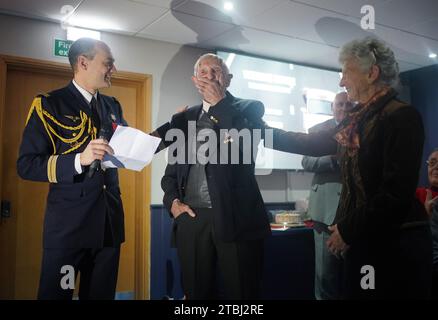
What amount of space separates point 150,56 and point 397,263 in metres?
1.75

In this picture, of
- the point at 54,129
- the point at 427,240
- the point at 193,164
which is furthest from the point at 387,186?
the point at 54,129

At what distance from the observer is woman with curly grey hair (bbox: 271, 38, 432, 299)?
3.05 ft

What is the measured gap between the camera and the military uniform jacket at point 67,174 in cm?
107

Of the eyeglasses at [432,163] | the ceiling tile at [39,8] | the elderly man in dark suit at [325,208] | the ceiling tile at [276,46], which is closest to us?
the eyeglasses at [432,163]

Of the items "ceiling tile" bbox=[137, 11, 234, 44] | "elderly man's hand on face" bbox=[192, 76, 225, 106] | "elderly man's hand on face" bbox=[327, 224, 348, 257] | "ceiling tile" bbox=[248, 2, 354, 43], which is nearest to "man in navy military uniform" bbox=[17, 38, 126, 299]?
"elderly man's hand on face" bbox=[192, 76, 225, 106]

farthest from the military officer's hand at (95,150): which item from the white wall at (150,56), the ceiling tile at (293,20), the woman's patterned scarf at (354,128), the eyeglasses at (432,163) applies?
the ceiling tile at (293,20)

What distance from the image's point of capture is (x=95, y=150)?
3.47ft

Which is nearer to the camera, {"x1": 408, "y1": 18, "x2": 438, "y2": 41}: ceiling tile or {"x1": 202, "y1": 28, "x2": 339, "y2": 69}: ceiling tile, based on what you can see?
{"x1": 408, "y1": 18, "x2": 438, "y2": 41}: ceiling tile

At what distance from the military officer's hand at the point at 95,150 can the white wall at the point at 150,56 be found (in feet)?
3.61

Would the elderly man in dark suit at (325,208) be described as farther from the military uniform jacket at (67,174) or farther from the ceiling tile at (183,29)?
the ceiling tile at (183,29)

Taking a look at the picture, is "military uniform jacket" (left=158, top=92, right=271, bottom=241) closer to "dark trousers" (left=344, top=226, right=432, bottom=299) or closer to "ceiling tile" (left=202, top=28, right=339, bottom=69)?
"dark trousers" (left=344, top=226, right=432, bottom=299)

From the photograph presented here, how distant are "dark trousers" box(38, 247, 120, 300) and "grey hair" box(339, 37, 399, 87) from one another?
906mm

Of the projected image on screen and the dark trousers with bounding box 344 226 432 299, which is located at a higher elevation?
the projected image on screen
